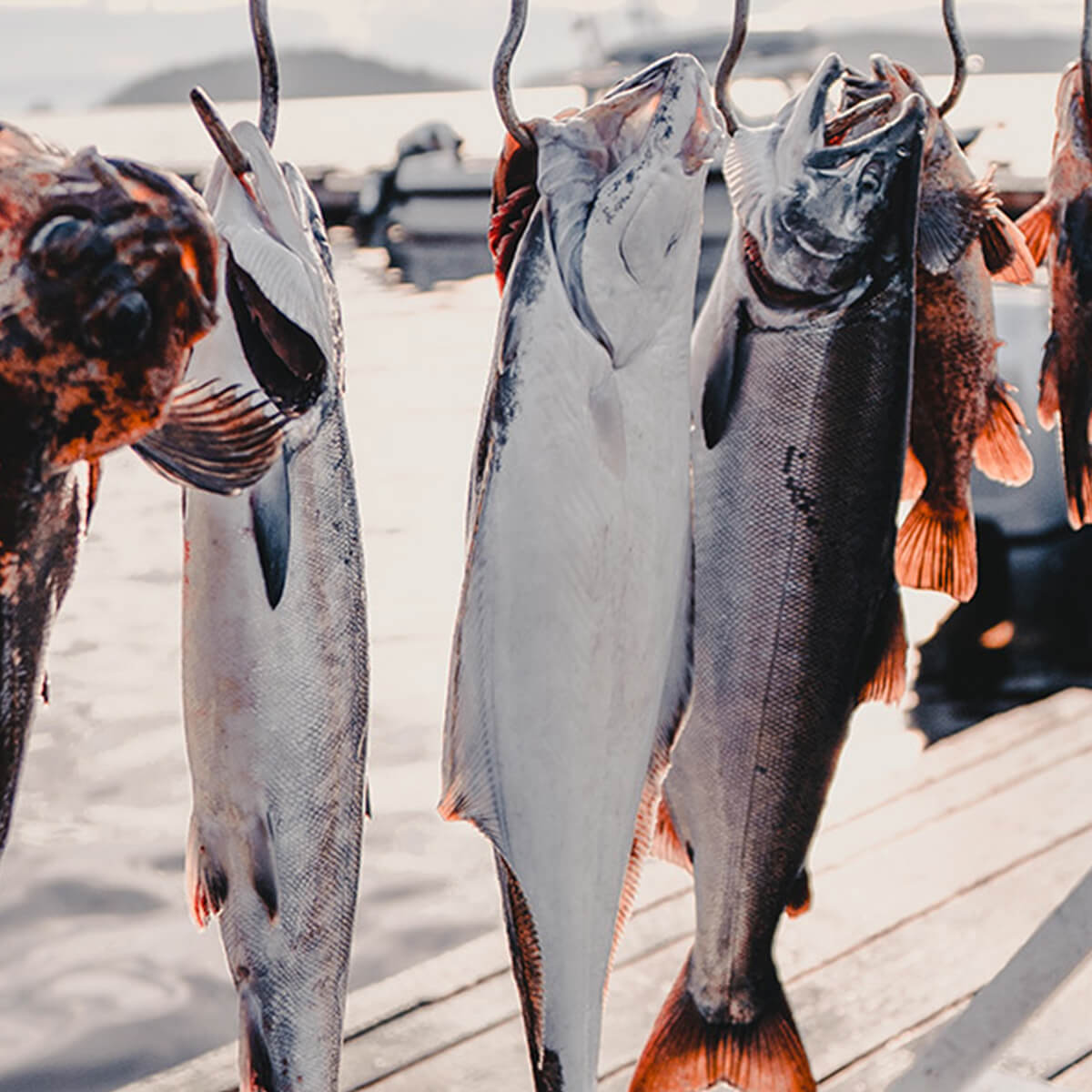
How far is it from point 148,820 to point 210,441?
608 cm

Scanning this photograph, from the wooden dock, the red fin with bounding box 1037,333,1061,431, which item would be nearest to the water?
the red fin with bounding box 1037,333,1061,431

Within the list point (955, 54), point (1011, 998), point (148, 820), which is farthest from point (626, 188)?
point (148, 820)

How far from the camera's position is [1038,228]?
232 centimetres

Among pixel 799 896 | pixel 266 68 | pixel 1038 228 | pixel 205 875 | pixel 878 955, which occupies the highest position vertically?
pixel 266 68

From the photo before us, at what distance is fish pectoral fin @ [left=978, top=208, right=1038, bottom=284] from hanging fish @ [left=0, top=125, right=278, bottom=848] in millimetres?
1385

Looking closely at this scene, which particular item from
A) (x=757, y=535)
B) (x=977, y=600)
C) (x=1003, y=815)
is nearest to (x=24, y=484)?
(x=757, y=535)

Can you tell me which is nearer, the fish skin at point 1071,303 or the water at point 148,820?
the fish skin at point 1071,303

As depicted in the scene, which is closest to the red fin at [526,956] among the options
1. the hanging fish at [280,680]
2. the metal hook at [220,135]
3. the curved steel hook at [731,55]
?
the hanging fish at [280,680]

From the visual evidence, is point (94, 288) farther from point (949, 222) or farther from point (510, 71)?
point (949, 222)

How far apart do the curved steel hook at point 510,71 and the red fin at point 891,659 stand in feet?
2.41

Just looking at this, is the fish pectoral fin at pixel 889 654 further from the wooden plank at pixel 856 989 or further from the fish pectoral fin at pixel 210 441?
the wooden plank at pixel 856 989

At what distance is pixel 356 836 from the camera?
64.4 inches

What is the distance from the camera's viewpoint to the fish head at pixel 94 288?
37.1 inches

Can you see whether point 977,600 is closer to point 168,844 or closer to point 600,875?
point 168,844
